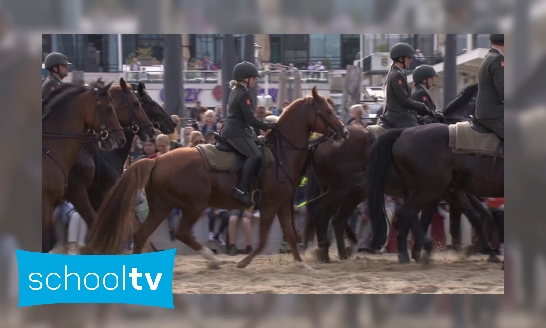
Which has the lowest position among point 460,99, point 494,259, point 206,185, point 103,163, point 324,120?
point 494,259

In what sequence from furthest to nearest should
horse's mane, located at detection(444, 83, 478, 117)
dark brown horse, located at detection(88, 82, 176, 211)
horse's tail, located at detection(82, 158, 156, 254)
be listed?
1. horse's mane, located at detection(444, 83, 478, 117)
2. dark brown horse, located at detection(88, 82, 176, 211)
3. horse's tail, located at detection(82, 158, 156, 254)

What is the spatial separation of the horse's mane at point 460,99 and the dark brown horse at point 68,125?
11.6 ft

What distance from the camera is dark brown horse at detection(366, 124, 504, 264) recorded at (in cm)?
794

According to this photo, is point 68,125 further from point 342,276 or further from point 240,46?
point 342,276

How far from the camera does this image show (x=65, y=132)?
23.6ft

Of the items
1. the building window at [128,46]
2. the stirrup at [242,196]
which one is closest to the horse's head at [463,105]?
the stirrup at [242,196]

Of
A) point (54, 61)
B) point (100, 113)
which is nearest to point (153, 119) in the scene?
point (54, 61)

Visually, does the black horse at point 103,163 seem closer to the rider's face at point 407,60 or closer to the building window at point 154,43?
the building window at point 154,43

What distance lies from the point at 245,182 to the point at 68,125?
1646 mm

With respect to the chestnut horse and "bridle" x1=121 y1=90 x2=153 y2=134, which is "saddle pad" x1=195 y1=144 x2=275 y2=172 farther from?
"bridle" x1=121 y1=90 x2=153 y2=134

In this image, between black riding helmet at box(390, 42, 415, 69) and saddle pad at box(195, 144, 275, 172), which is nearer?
saddle pad at box(195, 144, 275, 172)

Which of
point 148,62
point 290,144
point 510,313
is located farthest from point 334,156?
point 510,313

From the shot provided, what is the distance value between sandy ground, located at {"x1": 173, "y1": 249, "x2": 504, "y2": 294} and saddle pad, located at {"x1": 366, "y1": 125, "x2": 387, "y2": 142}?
4.08ft

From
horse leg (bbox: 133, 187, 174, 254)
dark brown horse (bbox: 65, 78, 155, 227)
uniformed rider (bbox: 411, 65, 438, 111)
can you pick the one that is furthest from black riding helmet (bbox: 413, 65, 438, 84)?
horse leg (bbox: 133, 187, 174, 254)
